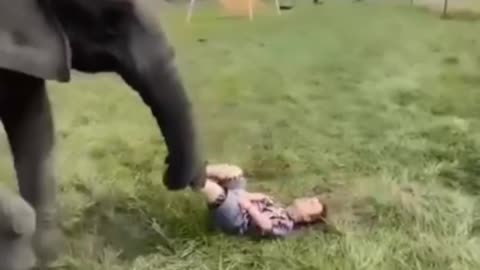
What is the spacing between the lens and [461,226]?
4.54ft

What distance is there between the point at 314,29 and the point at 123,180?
144 cm

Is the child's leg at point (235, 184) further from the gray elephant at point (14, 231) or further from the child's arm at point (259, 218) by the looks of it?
the gray elephant at point (14, 231)

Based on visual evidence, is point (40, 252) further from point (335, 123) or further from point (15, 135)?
point (335, 123)

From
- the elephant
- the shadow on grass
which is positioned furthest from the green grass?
the elephant

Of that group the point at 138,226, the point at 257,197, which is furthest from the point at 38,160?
the point at 257,197


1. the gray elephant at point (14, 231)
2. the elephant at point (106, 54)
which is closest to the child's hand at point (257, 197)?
the elephant at point (106, 54)

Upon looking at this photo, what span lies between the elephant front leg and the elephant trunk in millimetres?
161

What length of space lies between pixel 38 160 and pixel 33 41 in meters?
0.22

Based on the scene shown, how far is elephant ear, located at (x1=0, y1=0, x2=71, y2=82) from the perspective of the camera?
102 cm

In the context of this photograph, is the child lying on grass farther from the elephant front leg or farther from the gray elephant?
the gray elephant

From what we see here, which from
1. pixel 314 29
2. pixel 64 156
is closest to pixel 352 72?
pixel 314 29

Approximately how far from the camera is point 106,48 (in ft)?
3.52

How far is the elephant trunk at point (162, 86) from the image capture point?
1062mm

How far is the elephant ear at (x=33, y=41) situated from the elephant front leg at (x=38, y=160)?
14cm
